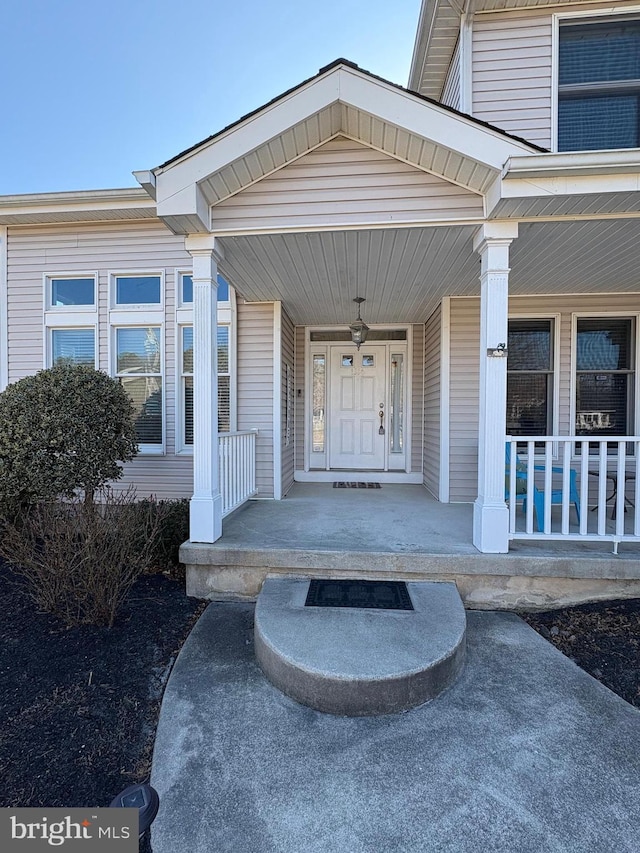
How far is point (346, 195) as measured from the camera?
310cm

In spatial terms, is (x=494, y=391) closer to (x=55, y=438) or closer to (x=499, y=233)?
(x=499, y=233)

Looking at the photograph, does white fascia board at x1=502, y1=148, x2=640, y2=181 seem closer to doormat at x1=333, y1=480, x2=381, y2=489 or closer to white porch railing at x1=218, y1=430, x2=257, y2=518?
white porch railing at x1=218, y1=430, x2=257, y2=518

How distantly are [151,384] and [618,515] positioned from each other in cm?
511

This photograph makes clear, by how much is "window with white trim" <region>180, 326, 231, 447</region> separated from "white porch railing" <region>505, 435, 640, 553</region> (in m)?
3.31

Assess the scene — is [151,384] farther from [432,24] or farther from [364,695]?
[432,24]

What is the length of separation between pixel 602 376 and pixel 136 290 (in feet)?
19.2

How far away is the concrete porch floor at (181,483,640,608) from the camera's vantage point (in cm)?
298

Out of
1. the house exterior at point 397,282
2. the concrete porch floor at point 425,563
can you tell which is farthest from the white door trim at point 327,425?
the concrete porch floor at point 425,563

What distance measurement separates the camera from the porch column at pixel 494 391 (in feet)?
10.0

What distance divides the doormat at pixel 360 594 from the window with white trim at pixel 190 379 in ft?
9.09

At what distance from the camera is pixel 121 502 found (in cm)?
362

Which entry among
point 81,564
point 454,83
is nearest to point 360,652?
point 81,564

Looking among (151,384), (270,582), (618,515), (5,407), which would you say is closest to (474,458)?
(618,515)

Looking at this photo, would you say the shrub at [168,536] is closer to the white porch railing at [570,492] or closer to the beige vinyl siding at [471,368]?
the white porch railing at [570,492]
